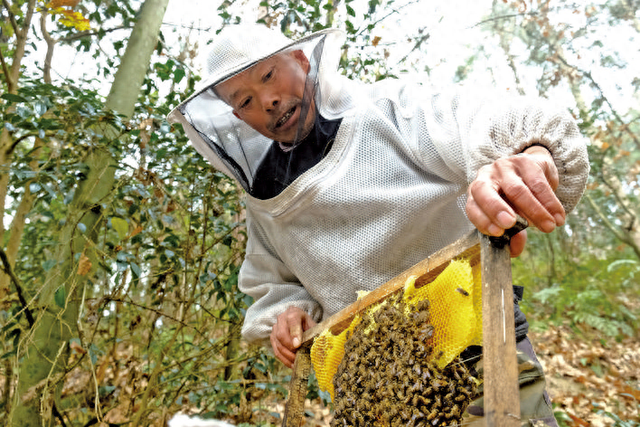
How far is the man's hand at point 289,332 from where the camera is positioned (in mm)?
1894

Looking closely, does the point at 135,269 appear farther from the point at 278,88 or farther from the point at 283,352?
the point at 278,88

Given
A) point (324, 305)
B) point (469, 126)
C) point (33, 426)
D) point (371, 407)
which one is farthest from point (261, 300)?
point (33, 426)

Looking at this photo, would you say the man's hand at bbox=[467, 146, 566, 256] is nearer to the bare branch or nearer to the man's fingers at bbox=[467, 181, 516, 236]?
the man's fingers at bbox=[467, 181, 516, 236]

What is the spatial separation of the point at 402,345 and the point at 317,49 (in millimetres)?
1329

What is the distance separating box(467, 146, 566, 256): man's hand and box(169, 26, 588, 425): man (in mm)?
362

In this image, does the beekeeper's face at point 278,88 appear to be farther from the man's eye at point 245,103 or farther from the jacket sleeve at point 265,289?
the jacket sleeve at point 265,289

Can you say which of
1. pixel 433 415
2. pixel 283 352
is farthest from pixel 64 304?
pixel 433 415

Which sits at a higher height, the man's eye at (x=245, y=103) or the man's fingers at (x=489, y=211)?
the man's eye at (x=245, y=103)

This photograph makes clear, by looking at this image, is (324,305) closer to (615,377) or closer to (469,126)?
(469,126)

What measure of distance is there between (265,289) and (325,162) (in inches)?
29.5

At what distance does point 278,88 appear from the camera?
2018mm

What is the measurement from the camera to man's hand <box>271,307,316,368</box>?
1.89 m

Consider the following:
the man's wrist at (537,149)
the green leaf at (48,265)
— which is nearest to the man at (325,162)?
the man's wrist at (537,149)

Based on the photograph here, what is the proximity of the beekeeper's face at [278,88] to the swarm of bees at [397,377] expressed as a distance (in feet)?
3.08
